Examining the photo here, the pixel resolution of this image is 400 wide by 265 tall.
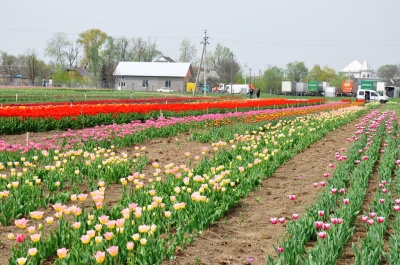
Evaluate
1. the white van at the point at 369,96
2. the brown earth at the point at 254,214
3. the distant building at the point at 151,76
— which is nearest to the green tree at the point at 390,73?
the distant building at the point at 151,76

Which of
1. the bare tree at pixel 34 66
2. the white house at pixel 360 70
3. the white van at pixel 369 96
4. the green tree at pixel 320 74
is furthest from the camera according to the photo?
the white house at pixel 360 70

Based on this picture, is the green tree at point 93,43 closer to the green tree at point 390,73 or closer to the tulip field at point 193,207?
the green tree at point 390,73

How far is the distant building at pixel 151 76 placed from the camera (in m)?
84.8

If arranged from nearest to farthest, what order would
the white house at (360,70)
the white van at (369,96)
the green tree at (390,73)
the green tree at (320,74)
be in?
the white van at (369,96) < the green tree at (390,73) < the green tree at (320,74) < the white house at (360,70)

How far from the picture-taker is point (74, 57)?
102 m

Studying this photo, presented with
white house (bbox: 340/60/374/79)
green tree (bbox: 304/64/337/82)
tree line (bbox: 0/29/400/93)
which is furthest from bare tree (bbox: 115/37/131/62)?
white house (bbox: 340/60/374/79)

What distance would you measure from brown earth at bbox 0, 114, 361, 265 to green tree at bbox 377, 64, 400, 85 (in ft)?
369

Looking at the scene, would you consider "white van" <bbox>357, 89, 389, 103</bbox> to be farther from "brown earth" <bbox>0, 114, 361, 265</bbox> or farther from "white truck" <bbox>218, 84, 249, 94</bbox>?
"brown earth" <bbox>0, 114, 361, 265</bbox>

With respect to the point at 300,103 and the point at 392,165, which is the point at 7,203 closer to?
the point at 392,165

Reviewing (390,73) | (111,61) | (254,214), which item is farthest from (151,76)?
(254,214)

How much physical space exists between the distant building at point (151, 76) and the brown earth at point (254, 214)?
74599 millimetres

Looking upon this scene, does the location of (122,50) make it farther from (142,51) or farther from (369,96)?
(369,96)

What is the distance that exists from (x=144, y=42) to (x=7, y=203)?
105 metres

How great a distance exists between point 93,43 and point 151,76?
A: 21.4m
